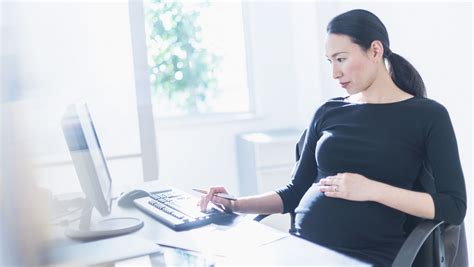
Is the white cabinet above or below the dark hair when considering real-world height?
below

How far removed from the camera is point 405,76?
1.38 metres

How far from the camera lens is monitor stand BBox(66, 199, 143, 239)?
1.05 m

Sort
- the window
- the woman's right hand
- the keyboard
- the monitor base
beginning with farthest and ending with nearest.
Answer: the window < the woman's right hand < the keyboard < the monitor base

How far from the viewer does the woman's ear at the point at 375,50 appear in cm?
133

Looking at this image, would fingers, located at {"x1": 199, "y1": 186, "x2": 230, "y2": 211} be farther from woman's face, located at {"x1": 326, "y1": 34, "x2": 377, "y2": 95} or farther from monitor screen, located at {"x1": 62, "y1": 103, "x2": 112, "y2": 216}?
woman's face, located at {"x1": 326, "y1": 34, "x2": 377, "y2": 95}

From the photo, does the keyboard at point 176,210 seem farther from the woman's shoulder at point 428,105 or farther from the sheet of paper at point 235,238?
the woman's shoulder at point 428,105

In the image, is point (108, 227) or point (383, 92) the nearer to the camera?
point (108, 227)

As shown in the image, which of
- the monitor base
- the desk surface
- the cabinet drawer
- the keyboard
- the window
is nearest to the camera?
the desk surface

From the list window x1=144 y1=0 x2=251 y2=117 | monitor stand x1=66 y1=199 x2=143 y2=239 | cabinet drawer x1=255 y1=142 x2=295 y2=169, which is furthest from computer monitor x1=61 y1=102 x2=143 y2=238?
window x1=144 y1=0 x2=251 y2=117

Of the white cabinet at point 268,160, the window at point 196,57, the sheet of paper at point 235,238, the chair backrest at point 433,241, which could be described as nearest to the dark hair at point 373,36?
the chair backrest at point 433,241

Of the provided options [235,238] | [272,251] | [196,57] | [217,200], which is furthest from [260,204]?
[196,57]

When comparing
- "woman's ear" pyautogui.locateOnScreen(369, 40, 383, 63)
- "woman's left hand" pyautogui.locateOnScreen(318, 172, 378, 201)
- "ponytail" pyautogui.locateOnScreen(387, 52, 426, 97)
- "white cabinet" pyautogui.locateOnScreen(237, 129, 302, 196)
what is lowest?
"white cabinet" pyautogui.locateOnScreen(237, 129, 302, 196)

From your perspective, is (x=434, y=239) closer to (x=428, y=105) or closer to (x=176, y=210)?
(x=428, y=105)

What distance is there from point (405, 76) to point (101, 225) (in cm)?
95
